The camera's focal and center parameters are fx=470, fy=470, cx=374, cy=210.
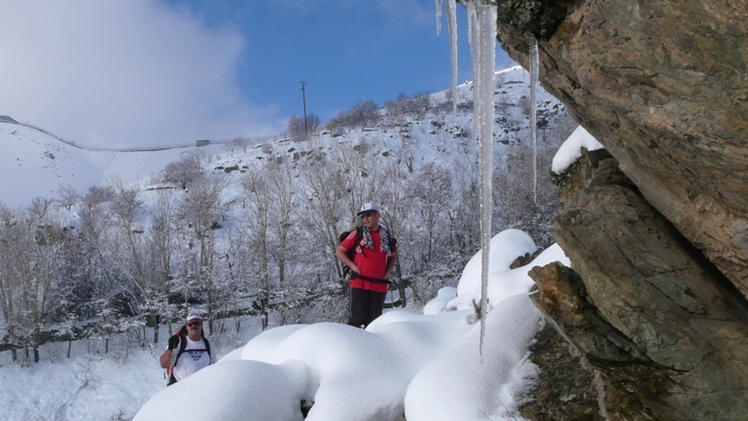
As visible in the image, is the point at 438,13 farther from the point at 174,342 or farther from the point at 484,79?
the point at 174,342

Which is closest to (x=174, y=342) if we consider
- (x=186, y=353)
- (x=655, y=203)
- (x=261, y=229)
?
(x=186, y=353)

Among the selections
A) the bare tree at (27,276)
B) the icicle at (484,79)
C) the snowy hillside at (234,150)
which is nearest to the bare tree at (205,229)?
the bare tree at (27,276)

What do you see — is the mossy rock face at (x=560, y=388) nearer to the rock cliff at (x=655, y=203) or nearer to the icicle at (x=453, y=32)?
the rock cliff at (x=655, y=203)

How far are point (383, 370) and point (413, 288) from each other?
18.3 m

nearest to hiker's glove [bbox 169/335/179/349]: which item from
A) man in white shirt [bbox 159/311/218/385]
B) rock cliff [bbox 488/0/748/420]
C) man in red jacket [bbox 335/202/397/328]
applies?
man in white shirt [bbox 159/311/218/385]

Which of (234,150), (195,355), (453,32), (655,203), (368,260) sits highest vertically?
(234,150)

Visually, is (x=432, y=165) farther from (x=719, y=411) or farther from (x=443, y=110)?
(x=719, y=411)

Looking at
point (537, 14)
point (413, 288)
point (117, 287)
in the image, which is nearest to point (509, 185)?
point (413, 288)

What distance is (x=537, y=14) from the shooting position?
2.17 m

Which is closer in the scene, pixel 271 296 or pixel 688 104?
pixel 688 104

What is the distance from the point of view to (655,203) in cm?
238

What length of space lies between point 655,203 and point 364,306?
385 centimetres

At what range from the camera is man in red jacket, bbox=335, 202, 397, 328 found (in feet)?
17.8

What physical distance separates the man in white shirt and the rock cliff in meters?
3.72
